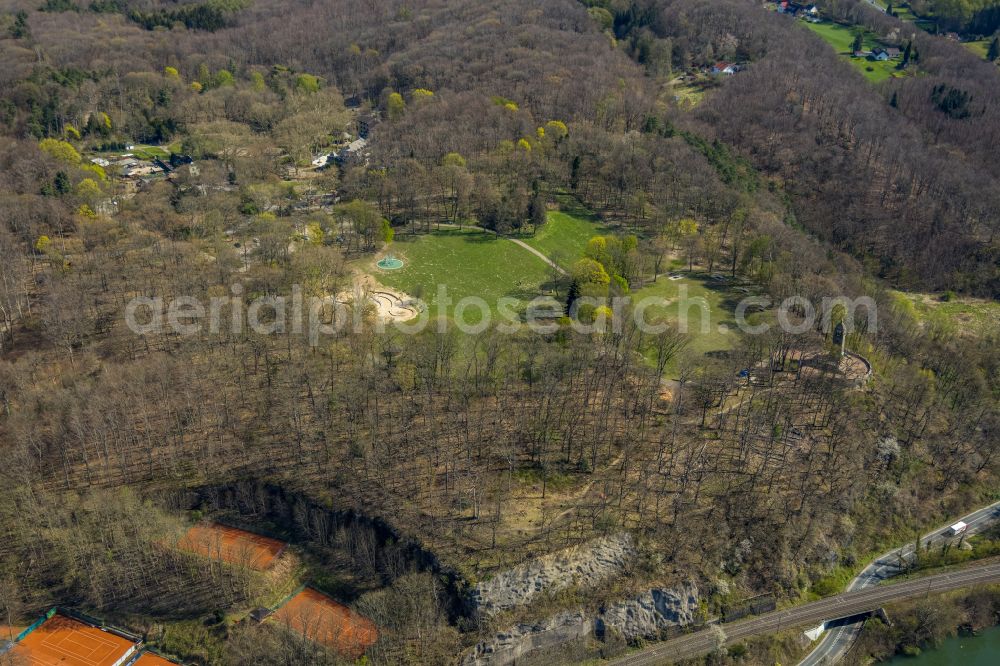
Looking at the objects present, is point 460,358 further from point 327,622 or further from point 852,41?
point 852,41

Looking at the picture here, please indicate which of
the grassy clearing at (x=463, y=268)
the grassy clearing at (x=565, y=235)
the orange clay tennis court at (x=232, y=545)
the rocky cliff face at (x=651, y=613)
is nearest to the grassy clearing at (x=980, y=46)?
the grassy clearing at (x=565, y=235)

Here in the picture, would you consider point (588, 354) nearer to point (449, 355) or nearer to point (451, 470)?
point (449, 355)

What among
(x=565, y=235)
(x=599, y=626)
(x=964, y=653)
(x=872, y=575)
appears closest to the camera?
(x=599, y=626)

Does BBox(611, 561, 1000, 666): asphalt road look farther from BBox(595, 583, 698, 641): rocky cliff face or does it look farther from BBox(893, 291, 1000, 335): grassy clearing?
BBox(893, 291, 1000, 335): grassy clearing

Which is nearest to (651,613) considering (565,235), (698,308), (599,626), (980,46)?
(599,626)

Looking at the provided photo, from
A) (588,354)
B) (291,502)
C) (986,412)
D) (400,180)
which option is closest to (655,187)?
(400,180)

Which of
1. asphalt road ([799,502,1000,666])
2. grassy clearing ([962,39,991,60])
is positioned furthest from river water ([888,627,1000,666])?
grassy clearing ([962,39,991,60])
